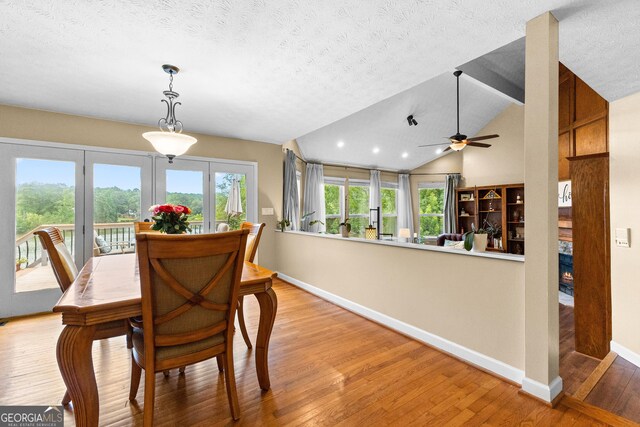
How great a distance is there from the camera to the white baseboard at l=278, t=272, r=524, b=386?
1998 millimetres

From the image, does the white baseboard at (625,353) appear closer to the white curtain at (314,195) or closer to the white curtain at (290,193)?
the white curtain at (290,193)

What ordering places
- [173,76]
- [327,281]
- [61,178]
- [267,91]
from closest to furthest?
1. [173,76]
2. [267,91]
3. [61,178]
4. [327,281]

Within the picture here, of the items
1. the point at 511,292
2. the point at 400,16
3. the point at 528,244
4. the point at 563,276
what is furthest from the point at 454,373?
the point at 563,276

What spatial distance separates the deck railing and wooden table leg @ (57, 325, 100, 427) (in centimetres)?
274

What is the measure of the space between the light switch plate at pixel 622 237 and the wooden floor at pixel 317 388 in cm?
175

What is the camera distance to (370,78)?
2.58m

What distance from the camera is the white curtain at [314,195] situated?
6.26 meters

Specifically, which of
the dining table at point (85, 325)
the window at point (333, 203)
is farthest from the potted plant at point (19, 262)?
the window at point (333, 203)

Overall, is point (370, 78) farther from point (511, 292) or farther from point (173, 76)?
point (511, 292)

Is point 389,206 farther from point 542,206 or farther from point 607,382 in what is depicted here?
point 542,206

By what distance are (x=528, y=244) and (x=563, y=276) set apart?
13.2 feet

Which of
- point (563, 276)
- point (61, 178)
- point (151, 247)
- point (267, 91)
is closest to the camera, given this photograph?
point (151, 247)

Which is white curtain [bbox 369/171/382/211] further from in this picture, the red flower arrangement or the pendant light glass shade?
the red flower arrangement

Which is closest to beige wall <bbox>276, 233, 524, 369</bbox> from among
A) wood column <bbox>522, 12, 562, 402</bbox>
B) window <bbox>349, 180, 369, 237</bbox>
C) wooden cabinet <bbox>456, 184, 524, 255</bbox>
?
wood column <bbox>522, 12, 562, 402</bbox>
